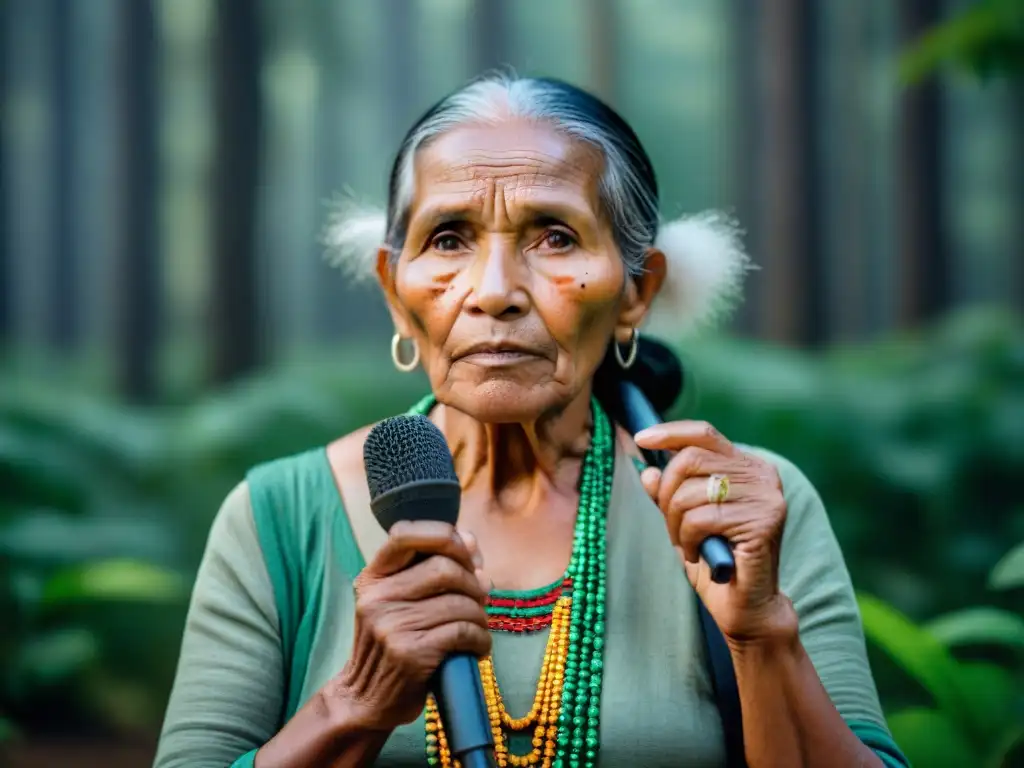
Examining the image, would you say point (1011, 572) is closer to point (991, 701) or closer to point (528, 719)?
point (991, 701)

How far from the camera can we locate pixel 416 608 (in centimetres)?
163

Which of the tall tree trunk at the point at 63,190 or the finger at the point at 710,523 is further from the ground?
the tall tree trunk at the point at 63,190

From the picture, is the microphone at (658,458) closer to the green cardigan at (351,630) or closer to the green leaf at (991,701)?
the green cardigan at (351,630)

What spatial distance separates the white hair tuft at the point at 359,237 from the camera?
2531mm

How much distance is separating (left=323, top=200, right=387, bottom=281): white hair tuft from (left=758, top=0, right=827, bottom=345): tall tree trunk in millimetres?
6077

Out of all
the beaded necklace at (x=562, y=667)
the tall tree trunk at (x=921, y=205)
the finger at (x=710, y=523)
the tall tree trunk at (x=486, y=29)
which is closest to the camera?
the finger at (x=710, y=523)

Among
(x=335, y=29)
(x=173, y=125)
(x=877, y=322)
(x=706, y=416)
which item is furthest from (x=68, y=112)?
(x=706, y=416)

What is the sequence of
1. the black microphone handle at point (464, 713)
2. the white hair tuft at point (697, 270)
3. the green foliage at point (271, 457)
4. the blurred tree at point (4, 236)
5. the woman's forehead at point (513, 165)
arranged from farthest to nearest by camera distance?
the blurred tree at point (4, 236) → the green foliage at point (271, 457) → the white hair tuft at point (697, 270) → the woman's forehead at point (513, 165) → the black microphone handle at point (464, 713)

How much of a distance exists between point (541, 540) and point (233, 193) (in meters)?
6.69

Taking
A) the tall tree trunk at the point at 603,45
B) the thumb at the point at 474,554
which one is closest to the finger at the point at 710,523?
the thumb at the point at 474,554

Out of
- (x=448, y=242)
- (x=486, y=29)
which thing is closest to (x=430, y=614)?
(x=448, y=242)

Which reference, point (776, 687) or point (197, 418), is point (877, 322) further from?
point (776, 687)

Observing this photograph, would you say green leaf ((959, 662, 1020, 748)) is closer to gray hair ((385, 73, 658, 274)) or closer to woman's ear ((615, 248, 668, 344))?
woman's ear ((615, 248, 668, 344))

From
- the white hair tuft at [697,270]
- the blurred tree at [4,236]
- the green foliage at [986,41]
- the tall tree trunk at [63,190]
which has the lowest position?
the white hair tuft at [697,270]
